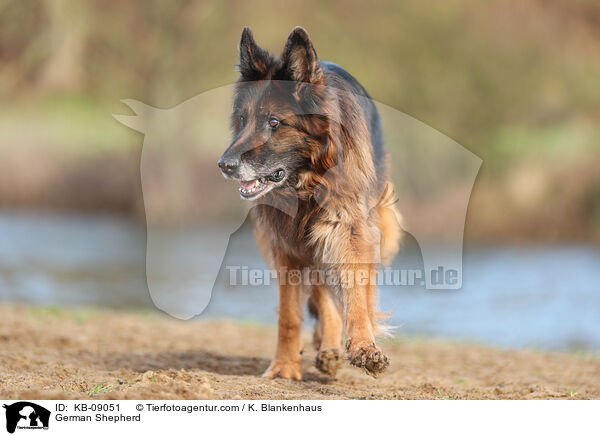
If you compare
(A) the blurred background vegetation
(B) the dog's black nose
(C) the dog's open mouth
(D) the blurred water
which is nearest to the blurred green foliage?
(A) the blurred background vegetation

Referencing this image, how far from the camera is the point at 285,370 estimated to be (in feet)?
15.9

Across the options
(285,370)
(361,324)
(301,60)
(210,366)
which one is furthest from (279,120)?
(210,366)

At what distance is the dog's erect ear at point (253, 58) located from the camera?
427 centimetres

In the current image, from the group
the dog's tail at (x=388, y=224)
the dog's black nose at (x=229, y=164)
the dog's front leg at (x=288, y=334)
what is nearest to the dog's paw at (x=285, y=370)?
the dog's front leg at (x=288, y=334)

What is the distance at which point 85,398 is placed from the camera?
3.59m

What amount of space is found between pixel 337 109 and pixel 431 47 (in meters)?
13.5

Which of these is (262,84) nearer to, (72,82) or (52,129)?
(72,82)

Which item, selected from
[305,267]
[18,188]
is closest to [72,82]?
[18,188]

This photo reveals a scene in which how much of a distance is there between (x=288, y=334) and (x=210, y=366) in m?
0.82
